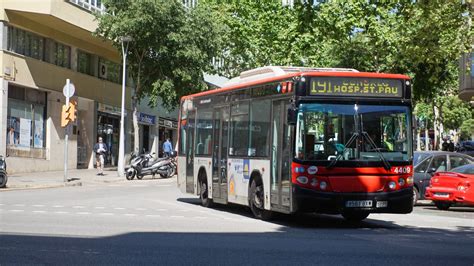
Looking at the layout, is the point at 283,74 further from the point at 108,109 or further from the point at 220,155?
the point at 108,109

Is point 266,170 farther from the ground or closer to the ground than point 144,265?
farther from the ground

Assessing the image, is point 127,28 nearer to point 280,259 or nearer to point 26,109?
point 26,109

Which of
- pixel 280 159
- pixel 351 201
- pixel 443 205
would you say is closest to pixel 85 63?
pixel 443 205

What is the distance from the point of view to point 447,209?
819 inches

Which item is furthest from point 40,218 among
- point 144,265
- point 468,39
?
point 468,39

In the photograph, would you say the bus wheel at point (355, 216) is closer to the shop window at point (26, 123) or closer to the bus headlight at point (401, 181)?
the bus headlight at point (401, 181)

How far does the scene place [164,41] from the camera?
36969 mm

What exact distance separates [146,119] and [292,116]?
37.1m

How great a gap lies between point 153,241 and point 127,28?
1014 inches

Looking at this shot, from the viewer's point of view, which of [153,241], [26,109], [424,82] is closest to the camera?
[153,241]

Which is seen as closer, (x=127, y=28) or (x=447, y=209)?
(x=447, y=209)

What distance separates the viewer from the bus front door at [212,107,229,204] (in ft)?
55.6

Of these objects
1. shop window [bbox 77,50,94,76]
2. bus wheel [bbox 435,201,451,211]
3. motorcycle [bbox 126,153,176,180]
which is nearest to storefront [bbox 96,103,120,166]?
shop window [bbox 77,50,94,76]

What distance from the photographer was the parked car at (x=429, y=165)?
20.9m
